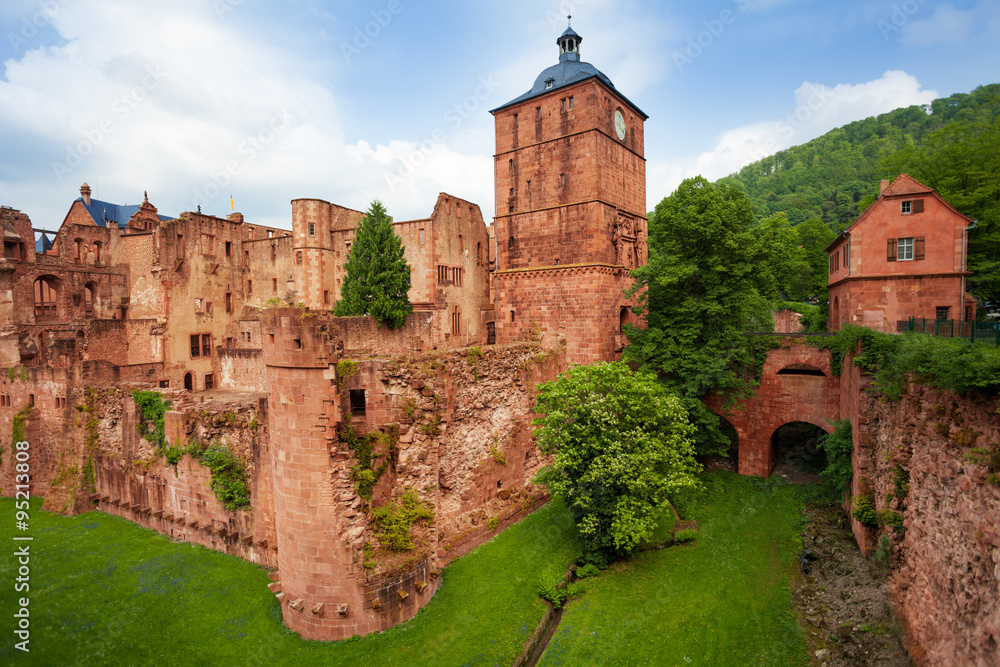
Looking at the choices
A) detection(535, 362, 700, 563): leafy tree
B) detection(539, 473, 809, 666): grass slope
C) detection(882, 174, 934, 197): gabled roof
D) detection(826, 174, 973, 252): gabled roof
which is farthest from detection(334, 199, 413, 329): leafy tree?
detection(882, 174, 934, 197): gabled roof

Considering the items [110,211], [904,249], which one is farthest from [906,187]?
[110,211]

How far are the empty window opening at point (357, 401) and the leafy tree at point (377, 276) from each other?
12.8 m

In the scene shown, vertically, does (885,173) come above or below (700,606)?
above

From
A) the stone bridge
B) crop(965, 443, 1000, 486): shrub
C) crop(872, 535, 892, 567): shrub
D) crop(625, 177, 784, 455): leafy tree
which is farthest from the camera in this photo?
the stone bridge

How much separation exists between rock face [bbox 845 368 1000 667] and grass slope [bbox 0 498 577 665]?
877 centimetres

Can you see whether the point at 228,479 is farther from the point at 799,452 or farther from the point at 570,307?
the point at 799,452

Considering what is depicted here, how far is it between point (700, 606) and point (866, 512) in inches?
235

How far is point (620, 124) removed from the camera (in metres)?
28.7

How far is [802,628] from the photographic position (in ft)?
42.7

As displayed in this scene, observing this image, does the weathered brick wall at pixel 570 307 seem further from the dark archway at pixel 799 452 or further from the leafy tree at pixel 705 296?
the dark archway at pixel 799 452

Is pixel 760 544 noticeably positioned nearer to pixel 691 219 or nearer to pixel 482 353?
pixel 482 353

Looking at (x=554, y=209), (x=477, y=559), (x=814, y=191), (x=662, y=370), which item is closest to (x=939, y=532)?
(x=477, y=559)

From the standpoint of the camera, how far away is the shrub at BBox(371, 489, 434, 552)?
1418 cm

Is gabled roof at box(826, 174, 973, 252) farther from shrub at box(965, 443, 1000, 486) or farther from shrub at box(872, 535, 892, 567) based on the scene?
shrub at box(965, 443, 1000, 486)
